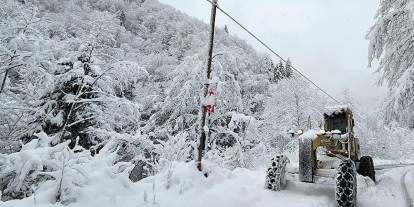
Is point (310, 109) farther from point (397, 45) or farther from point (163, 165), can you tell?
point (163, 165)

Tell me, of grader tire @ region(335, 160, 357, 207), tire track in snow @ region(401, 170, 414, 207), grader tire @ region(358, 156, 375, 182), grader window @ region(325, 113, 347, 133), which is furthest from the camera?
grader window @ region(325, 113, 347, 133)

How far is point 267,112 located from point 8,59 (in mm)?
24559

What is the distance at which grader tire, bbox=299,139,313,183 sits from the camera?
742 cm

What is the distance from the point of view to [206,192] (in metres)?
6.79

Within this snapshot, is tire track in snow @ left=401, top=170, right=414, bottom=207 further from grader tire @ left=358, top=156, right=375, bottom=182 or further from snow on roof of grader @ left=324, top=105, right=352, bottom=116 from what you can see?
snow on roof of grader @ left=324, top=105, right=352, bottom=116

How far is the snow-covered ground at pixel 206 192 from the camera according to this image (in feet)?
16.6

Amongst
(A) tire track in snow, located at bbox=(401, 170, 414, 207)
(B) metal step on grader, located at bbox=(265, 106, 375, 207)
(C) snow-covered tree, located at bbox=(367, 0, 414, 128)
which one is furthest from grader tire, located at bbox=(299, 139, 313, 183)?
(C) snow-covered tree, located at bbox=(367, 0, 414, 128)

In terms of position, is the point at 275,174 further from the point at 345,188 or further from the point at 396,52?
the point at 396,52

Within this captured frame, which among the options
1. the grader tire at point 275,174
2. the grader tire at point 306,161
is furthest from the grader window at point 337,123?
the grader tire at point 275,174

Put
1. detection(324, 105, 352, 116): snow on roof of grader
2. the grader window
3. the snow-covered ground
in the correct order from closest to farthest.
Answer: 1. the snow-covered ground
2. detection(324, 105, 352, 116): snow on roof of grader
3. the grader window

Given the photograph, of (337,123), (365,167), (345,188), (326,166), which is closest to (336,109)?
(337,123)

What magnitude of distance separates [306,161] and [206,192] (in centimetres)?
237

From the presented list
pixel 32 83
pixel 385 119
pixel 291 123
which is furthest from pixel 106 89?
pixel 291 123

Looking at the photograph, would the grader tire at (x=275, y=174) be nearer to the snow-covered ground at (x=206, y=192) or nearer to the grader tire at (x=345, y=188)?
the snow-covered ground at (x=206, y=192)
